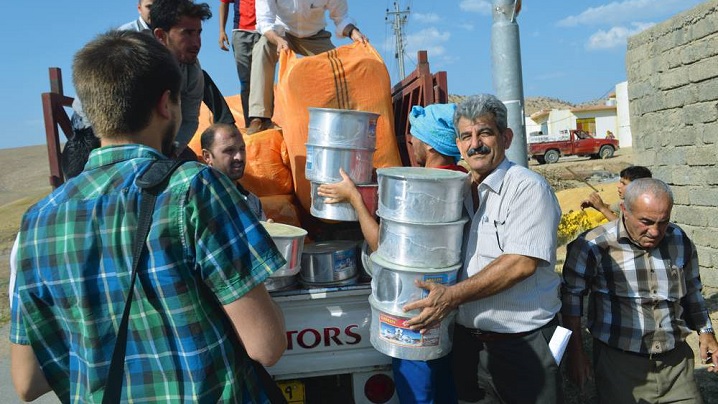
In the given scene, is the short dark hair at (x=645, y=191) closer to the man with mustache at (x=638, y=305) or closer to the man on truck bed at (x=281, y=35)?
the man with mustache at (x=638, y=305)

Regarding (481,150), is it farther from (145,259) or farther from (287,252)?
(145,259)

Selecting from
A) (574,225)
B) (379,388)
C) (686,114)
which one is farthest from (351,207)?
(574,225)

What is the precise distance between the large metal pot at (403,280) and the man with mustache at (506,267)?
0.13 m

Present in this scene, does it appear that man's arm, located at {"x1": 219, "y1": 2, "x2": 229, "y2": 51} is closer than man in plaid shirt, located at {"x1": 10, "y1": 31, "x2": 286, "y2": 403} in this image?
No

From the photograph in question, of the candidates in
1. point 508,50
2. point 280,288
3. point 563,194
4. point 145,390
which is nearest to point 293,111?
point 280,288

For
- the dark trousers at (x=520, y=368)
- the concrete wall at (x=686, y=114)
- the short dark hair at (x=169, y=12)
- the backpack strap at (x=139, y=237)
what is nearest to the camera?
the backpack strap at (x=139, y=237)

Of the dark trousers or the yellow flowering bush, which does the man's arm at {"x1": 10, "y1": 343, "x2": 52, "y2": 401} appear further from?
the yellow flowering bush

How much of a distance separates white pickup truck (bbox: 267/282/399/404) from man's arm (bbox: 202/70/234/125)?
1.80 metres

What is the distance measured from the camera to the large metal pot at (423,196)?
6.90ft

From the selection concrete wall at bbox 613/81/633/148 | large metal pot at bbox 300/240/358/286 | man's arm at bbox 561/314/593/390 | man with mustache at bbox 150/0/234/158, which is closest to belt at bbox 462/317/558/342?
man's arm at bbox 561/314/593/390

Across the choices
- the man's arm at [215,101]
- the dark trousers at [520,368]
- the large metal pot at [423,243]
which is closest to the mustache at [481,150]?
the large metal pot at [423,243]

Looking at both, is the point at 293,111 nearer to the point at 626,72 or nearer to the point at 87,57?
the point at 87,57

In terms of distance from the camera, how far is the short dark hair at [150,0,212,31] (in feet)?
10.1

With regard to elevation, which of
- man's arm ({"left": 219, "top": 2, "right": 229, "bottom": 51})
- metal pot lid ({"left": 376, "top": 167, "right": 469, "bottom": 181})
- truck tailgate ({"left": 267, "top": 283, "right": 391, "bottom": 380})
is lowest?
Answer: truck tailgate ({"left": 267, "top": 283, "right": 391, "bottom": 380})
